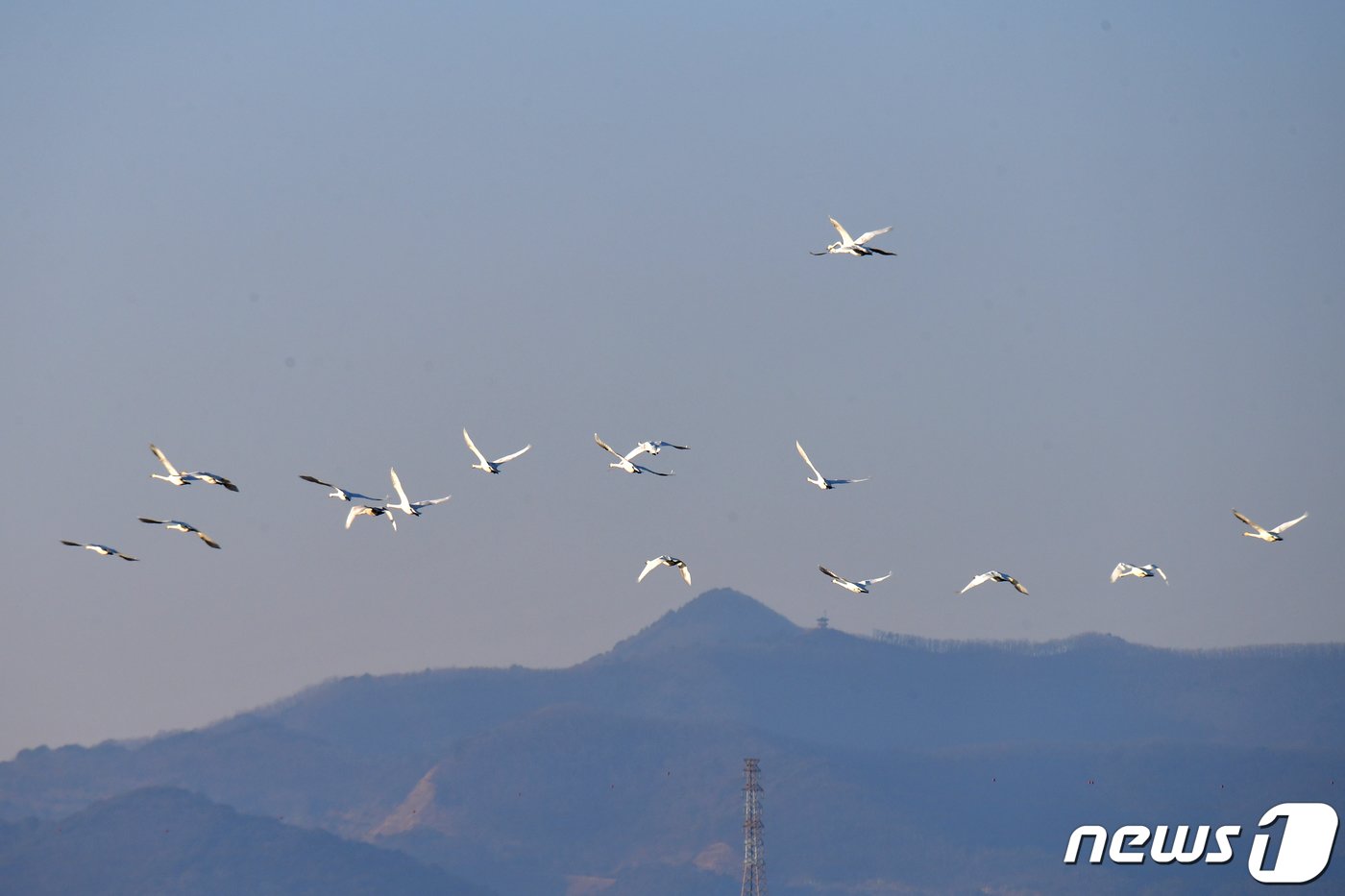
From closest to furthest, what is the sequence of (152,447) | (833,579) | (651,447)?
(152,447), (833,579), (651,447)

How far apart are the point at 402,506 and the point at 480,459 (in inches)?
198

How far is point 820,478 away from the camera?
114 metres

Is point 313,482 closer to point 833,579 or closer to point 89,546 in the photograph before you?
point 89,546

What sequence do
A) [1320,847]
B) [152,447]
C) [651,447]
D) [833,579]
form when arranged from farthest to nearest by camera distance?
1. [1320,847]
2. [651,447]
3. [833,579]
4. [152,447]

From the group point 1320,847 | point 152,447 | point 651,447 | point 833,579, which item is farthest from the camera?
point 1320,847

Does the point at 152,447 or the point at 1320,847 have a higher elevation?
the point at 152,447

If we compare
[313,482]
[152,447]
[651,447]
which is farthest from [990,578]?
[152,447]

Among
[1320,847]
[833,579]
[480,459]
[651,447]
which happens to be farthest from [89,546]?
[1320,847]

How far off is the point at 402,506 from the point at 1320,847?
250 ft

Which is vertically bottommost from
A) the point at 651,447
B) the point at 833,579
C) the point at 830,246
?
the point at 833,579

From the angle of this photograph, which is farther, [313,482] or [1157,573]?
[1157,573]

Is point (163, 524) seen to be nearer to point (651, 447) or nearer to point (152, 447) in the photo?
point (152, 447)

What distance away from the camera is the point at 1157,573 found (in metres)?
125

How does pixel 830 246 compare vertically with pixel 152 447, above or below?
above
